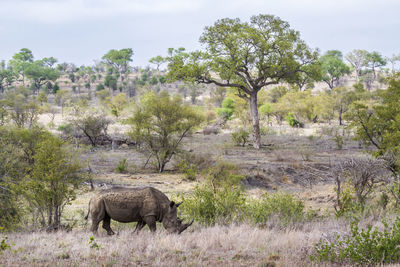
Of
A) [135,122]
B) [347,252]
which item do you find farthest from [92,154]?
[347,252]

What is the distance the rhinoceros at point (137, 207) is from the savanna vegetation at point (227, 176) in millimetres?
323

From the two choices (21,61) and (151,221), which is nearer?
(151,221)

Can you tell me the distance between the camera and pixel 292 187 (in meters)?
16.8

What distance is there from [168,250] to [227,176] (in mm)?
8798

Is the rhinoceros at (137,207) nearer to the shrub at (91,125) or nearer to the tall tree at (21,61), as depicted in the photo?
the shrub at (91,125)

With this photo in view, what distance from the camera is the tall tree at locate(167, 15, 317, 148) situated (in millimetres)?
26891

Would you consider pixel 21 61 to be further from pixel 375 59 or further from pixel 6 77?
pixel 375 59

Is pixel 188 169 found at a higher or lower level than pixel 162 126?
lower

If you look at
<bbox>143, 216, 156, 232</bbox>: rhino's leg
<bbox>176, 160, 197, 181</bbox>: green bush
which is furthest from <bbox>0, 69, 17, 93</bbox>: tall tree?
<bbox>143, 216, 156, 232</bbox>: rhino's leg

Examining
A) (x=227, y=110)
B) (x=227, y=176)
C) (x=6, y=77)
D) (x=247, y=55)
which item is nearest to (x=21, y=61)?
(x=6, y=77)

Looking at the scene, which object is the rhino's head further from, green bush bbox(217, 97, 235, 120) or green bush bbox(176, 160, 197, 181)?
green bush bbox(217, 97, 235, 120)

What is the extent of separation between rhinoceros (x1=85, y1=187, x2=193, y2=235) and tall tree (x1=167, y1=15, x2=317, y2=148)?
786 inches

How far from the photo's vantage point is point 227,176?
1477 centimetres

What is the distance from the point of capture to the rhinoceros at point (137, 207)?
7312mm
